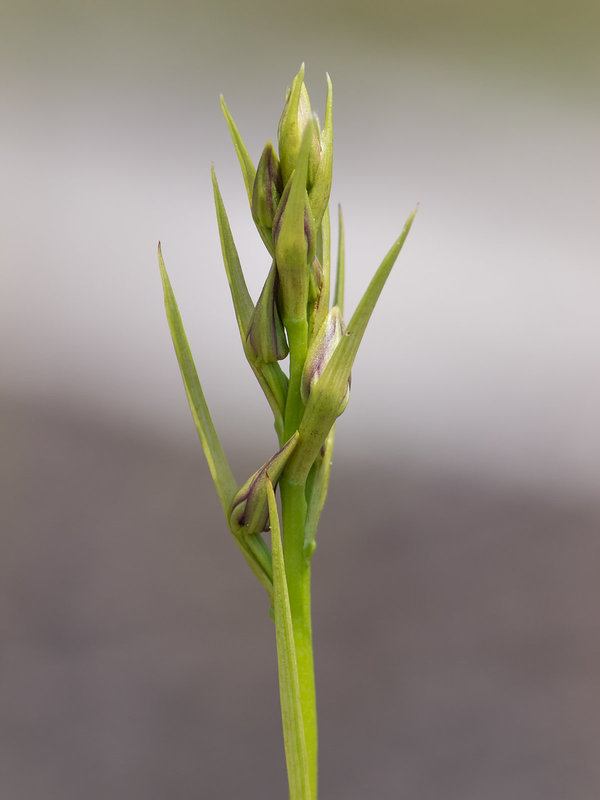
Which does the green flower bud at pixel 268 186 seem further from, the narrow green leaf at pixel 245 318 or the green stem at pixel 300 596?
the green stem at pixel 300 596

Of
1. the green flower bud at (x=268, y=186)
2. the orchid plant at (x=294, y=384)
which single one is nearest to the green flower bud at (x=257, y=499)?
the orchid plant at (x=294, y=384)

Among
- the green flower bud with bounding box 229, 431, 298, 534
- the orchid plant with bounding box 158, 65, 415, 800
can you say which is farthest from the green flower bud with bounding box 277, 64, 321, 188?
the green flower bud with bounding box 229, 431, 298, 534

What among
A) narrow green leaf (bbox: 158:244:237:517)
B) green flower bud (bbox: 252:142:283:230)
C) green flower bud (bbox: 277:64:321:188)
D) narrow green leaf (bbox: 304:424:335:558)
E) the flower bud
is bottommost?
narrow green leaf (bbox: 304:424:335:558)

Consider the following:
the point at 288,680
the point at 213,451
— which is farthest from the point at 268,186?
the point at 288,680

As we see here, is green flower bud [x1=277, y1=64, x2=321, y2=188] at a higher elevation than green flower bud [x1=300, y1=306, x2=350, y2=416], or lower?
higher

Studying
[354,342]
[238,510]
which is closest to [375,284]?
[354,342]

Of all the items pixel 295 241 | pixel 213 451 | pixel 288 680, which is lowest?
pixel 288 680

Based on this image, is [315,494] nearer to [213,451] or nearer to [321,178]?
[213,451]

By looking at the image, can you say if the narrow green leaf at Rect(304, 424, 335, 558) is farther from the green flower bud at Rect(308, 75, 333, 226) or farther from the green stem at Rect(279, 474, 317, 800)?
the green flower bud at Rect(308, 75, 333, 226)
